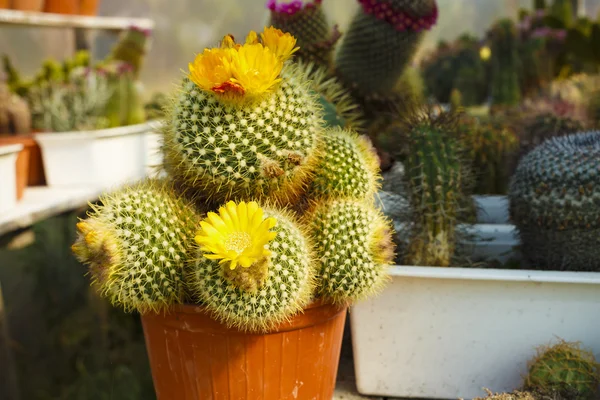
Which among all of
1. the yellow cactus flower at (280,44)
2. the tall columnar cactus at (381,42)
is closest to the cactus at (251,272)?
the yellow cactus flower at (280,44)

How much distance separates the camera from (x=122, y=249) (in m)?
1.06

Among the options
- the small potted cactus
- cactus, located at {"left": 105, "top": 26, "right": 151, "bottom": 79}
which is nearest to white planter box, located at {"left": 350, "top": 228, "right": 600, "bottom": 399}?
the small potted cactus

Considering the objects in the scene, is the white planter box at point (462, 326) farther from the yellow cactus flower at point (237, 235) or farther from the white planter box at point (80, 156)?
the white planter box at point (80, 156)

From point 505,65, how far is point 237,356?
3149mm

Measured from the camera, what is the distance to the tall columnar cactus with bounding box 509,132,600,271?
1.42 metres

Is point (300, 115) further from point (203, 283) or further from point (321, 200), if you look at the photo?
point (203, 283)

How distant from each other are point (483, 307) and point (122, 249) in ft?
2.52

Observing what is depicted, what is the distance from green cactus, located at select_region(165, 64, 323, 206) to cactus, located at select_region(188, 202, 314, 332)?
0.25ft

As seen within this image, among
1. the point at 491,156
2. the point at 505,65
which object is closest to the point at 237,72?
the point at 491,156

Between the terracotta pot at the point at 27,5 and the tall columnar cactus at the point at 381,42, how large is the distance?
2387 millimetres

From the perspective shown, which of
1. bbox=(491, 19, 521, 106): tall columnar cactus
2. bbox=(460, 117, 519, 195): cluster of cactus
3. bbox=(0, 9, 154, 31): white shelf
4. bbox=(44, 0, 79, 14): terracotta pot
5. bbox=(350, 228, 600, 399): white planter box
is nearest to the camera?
bbox=(350, 228, 600, 399): white planter box

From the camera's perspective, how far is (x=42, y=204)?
2854 mm

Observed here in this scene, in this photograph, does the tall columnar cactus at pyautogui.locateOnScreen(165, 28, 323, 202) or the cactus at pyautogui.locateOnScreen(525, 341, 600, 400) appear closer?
the tall columnar cactus at pyautogui.locateOnScreen(165, 28, 323, 202)

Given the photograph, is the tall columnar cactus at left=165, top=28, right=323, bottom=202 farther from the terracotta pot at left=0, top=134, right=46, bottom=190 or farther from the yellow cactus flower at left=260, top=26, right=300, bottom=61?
the terracotta pot at left=0, top=134, right=46, bottom=190
